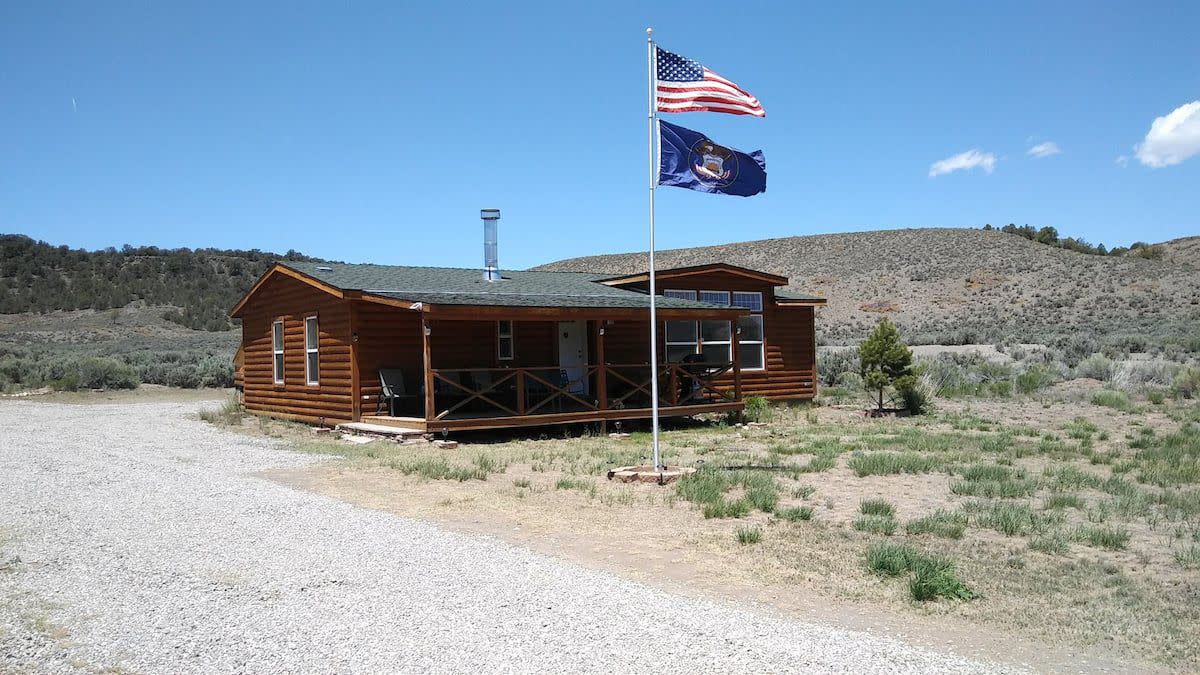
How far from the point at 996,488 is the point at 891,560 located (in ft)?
13.0

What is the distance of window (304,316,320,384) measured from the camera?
18.2 m

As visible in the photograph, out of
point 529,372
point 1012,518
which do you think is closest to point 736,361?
point 529,372

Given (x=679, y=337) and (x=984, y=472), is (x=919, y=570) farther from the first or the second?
(x=679, y=337)

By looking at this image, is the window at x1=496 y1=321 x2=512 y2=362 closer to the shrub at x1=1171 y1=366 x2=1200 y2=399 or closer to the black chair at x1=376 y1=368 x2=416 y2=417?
the black chair at x1=376 y1=368 x2=416 y2=417

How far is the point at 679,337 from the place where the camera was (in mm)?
19891

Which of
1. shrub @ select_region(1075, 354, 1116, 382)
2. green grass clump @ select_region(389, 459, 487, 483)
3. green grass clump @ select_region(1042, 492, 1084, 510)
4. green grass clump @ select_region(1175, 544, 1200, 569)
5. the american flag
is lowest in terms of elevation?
green grass clump @ select_region(1175, 544, 1200, 569)

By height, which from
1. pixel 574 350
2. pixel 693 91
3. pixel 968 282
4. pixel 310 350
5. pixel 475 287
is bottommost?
pixel 574 350

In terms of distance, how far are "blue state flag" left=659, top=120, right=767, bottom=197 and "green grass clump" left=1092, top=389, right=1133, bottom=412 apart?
11.7 meters

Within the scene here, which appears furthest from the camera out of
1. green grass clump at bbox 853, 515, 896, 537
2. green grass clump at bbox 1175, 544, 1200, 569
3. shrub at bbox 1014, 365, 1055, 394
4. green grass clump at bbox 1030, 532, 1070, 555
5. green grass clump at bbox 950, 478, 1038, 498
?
shrub at bbox 1014, 365, 1055, 394

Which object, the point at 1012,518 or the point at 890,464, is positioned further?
the point at 890,464

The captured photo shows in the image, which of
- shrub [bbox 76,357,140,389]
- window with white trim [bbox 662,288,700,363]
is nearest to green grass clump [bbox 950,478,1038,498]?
window with white trim [bbox 662,288,700,363]

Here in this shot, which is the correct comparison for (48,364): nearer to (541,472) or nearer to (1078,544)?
(541,472)

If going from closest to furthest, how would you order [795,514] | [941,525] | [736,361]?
[941,525] < [795,514] < [736,361]

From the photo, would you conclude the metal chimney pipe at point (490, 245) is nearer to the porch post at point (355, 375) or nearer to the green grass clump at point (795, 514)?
the porch post at point (355, 375)
